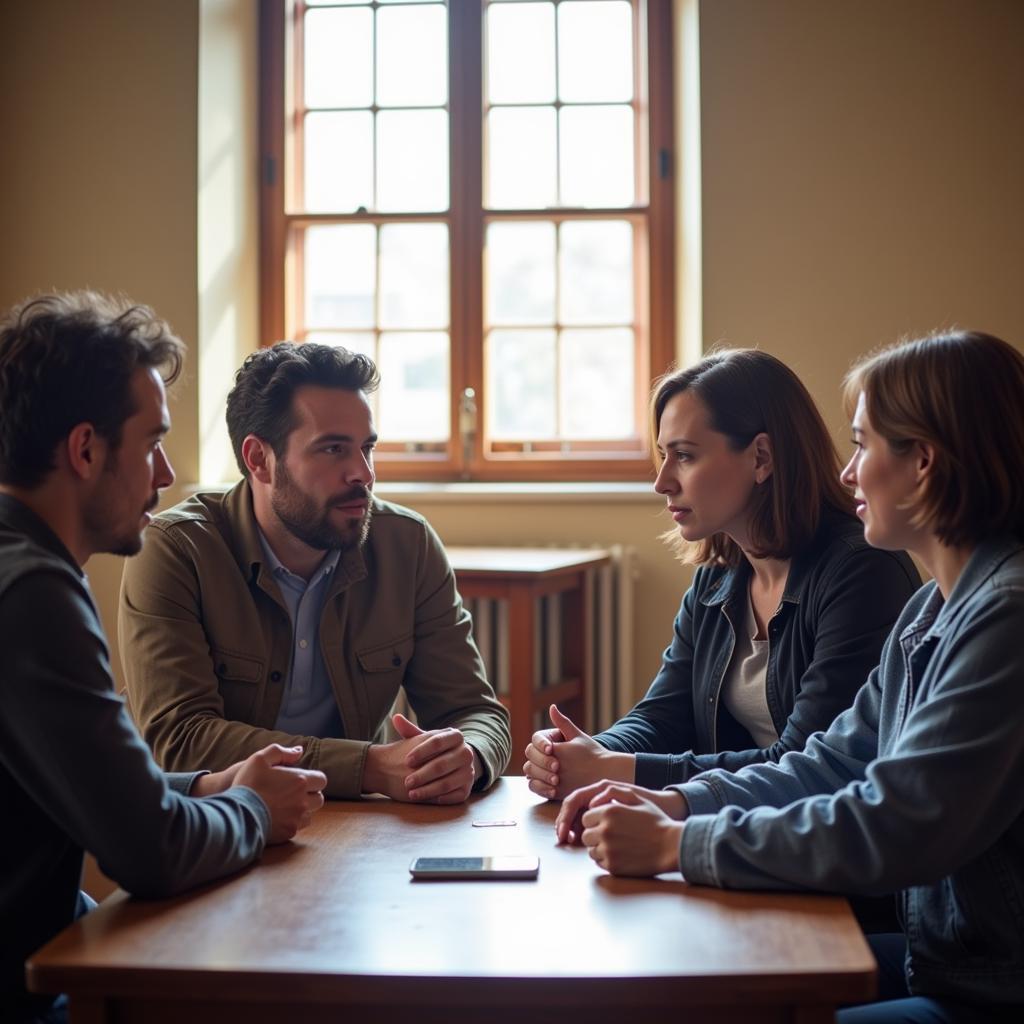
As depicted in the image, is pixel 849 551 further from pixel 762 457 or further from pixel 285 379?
pixel 285 379

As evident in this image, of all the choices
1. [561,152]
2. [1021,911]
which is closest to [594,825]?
[1021,911]

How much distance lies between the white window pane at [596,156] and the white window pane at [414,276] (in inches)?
19.5

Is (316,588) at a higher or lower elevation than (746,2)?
lower

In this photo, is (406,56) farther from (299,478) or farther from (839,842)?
(839,842)

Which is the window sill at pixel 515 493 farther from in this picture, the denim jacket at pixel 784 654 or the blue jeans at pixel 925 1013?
the blue jeans at pixel 925 1013

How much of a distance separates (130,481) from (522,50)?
132 inches

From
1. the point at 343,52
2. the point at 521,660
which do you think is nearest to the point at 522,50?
the point at 343,52

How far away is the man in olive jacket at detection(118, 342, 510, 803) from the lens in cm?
194

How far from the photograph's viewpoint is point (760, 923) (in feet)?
3.85

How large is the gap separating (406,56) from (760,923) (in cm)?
385

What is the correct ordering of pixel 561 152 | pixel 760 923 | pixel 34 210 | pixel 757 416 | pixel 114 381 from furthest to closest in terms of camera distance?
pixel 561 152 < pixel 34 210 < pixel 757 416 < pixel 114 381 < pixel 760 923

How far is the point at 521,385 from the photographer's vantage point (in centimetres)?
439

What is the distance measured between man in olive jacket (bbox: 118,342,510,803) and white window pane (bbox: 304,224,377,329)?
2195 millimetres

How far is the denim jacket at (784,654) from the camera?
181cm
